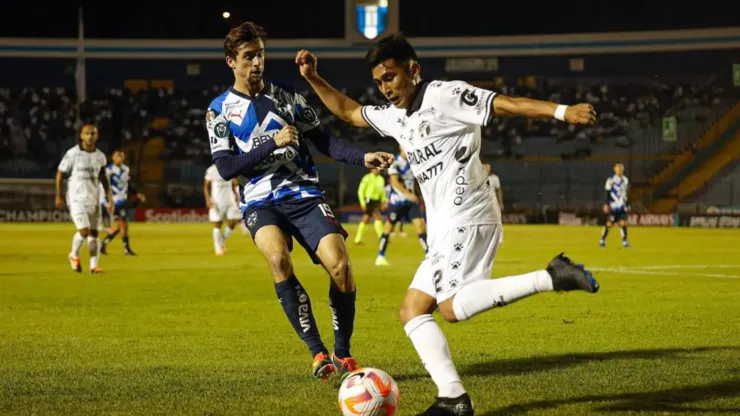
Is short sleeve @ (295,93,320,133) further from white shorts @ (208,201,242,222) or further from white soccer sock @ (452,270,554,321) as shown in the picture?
white shorts @ (208,201,242,222)

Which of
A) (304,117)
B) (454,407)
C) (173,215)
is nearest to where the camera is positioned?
(454,407)

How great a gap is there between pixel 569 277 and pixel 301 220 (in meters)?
2.67

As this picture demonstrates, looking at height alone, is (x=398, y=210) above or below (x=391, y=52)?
below

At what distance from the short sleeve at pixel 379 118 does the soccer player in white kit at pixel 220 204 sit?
1670cm

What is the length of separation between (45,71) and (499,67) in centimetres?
2539

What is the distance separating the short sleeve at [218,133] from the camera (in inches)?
291

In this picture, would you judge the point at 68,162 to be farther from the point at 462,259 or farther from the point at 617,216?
the point at 617,216

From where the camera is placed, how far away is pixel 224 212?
24.0 metres

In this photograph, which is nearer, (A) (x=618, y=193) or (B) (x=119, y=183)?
(B) (x=119, y=183)

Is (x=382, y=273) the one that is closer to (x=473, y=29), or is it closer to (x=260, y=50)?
(x=260, y=50)

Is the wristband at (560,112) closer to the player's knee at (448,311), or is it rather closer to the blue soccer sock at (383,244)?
the player's knee at (448,311)

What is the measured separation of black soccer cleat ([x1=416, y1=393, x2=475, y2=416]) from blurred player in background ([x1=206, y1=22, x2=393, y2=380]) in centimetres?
178

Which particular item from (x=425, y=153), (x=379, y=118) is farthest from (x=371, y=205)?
(x=425, y=153)

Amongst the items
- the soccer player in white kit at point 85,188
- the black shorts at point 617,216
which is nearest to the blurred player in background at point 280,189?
the soccer player in white kit at point 85,188
